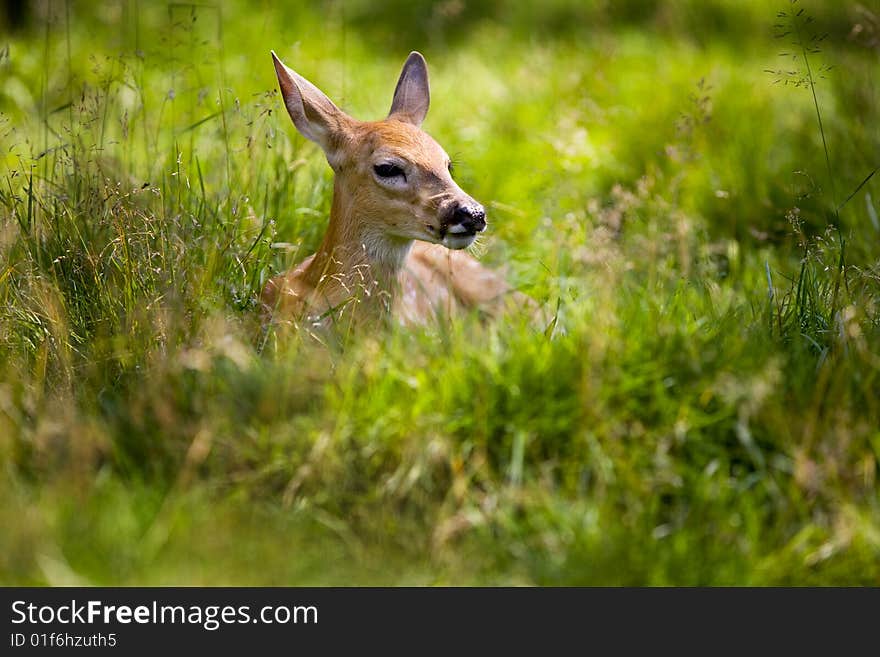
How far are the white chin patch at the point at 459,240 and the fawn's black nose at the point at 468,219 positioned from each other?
2cm

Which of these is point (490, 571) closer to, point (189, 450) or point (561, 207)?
point (189, 450)

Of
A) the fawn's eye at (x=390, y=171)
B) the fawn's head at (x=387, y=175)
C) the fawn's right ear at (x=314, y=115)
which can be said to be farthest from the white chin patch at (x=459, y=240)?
the fawn's right ear at (x=314, y=115)

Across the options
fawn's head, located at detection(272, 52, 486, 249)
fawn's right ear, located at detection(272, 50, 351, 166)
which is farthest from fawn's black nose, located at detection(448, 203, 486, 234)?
fawn's right ear, located at detection(272, 50, 351, 166)

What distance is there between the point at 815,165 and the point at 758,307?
2114 millimetres

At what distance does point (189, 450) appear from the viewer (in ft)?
11.9

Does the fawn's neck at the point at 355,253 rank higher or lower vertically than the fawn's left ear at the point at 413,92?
lower

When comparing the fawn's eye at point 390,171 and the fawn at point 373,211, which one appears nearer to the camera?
the fawn at point 373,211

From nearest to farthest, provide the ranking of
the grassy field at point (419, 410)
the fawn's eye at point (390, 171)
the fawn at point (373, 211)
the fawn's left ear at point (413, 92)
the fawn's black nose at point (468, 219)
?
the grassy field at point (419, 410) < the fawn's black nose at point (468, 219) < the fawn at point (373, 211) < the fawn's eye at point (390, 171) < the fawn's left ear at point (413, 92)

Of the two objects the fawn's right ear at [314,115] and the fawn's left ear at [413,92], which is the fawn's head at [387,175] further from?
the fawn's left ear at [413,92]

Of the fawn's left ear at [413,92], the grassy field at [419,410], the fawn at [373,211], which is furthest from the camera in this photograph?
the fawn's left ear at [413,92]

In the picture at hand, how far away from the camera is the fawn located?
482 cm

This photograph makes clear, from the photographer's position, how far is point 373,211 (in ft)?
16.6

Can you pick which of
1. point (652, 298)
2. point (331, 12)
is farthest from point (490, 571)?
point (331, 12)

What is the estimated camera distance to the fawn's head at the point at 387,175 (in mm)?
4789
